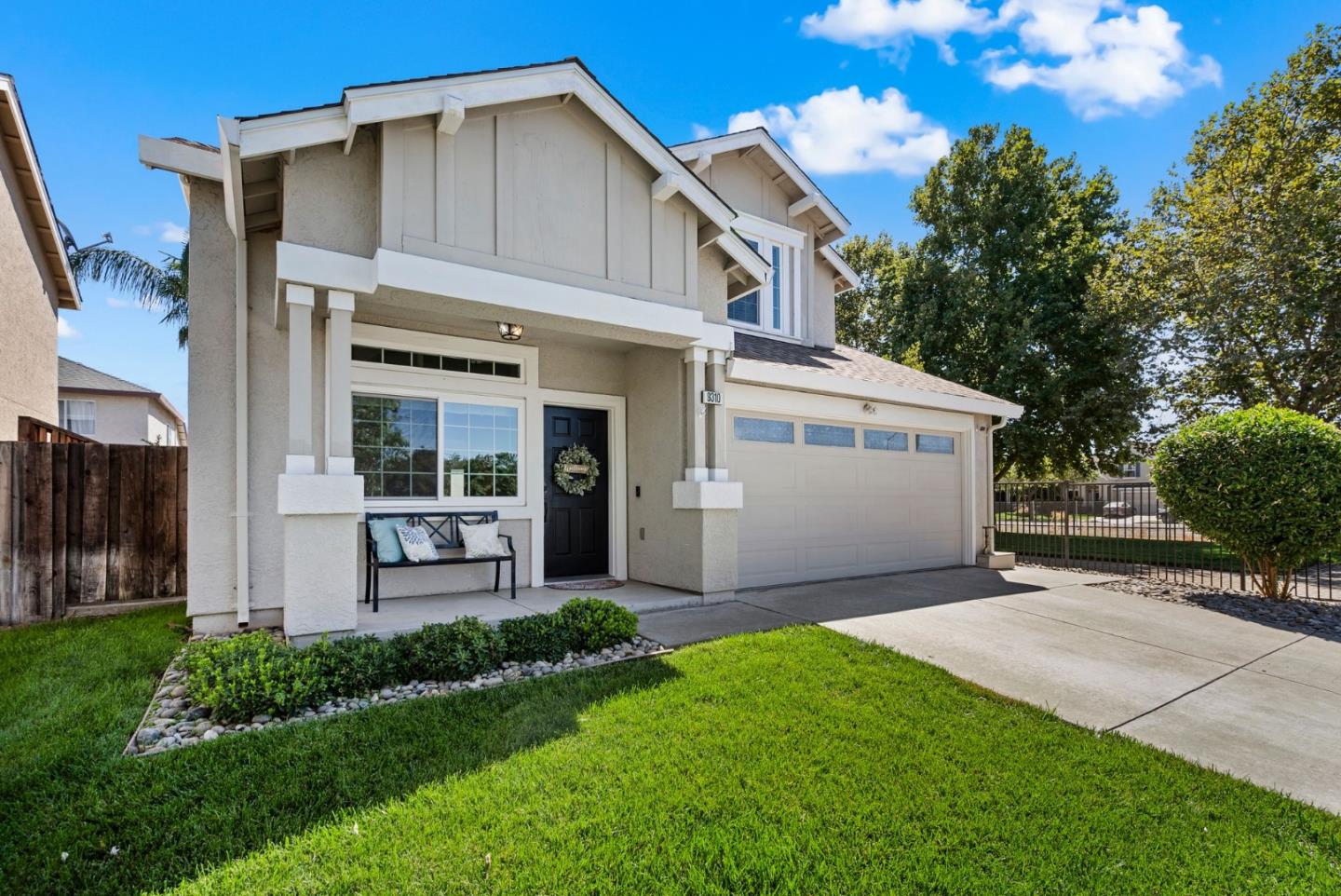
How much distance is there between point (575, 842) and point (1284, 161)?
65.6ft

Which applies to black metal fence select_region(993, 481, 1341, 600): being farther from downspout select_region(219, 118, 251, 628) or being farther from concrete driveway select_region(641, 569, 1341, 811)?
downspout select_region(219, 118, 251, 628)

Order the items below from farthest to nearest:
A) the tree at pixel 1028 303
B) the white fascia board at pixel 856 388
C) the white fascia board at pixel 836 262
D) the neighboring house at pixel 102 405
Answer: the neighboring house at pixel 102 405 → the tree at pixel 1028 303 → the white fascia board at pixel 836 262 → the white fascia board at pixel 856 388

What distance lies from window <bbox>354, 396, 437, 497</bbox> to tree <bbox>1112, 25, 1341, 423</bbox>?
16.6 meters

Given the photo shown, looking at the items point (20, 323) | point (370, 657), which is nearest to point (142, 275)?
point (20, 323)

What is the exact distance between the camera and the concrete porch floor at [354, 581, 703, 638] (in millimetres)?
5805

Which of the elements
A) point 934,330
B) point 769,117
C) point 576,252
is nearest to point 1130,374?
point 934,330

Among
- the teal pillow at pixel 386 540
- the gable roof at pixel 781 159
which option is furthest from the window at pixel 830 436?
the teal pillow at pixel 386 540

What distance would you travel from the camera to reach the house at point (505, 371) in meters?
5.23

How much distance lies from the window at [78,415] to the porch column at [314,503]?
20237mm

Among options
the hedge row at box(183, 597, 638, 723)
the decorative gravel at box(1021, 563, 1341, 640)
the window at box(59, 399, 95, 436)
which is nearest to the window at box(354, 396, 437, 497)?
the hedge row at box(183, 597, 638, 723)

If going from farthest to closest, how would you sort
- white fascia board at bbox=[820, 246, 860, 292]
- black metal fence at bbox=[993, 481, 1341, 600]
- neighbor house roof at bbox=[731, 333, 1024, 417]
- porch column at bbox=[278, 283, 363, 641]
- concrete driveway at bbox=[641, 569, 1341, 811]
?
white fascia board at bbox=[820, 246, 860, 292] < black metal fence at bbox=[993, 481, 1341, 600] < neighbor house roof at bbox=[731, 333, 1024, 417] < porch column at bbox=[278, 283, 363, 641] < concrete driveway at bbox=[641, 569, 1341, 811]

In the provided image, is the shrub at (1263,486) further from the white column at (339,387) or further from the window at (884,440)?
the white column at (339,387)

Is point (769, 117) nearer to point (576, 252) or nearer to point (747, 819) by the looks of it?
point (576, 252)

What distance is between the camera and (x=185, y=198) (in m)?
5.96
